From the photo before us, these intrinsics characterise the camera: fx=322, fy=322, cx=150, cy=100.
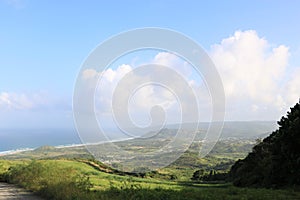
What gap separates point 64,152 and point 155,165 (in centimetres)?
3767

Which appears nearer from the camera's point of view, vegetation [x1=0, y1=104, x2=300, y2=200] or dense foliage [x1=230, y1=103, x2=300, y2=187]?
vegetation [x1=0, y1=104, x2=300, y2=200]

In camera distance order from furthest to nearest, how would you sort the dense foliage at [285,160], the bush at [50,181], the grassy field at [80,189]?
the dense foliage at [285,160], the bush at [50,181], the grassy field at [80,189]

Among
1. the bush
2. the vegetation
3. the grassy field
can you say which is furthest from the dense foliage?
the bush

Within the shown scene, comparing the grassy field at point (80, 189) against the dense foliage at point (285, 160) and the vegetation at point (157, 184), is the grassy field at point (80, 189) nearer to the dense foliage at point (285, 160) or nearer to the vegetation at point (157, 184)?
→ the vegetation at point (157, 184)

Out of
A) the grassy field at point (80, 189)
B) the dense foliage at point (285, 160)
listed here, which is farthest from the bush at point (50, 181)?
the dense foliage at point (285, 160)

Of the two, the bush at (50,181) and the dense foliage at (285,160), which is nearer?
the bush at (50,181)

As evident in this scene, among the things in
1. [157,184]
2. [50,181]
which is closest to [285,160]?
[157,184]

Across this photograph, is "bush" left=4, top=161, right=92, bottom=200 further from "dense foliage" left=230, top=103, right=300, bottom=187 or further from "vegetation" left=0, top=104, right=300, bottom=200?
"dense foliage" left=230, top=103, right=300, bottom=187

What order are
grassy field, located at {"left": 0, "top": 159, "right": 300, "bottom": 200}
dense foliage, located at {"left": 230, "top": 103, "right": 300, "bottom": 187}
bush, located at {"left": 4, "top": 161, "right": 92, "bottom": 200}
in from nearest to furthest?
grassy field, located at {"left": 0, "top": 159, "right": 300, "bottom": 200}
bush, located at {"left": 4, "top": 161, "right": 92, "bottom": 200}
dense foliage, located at {"left": 230, "top": 103, "right": 300, "bottom": 187}

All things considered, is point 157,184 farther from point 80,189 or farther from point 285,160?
point 80,189

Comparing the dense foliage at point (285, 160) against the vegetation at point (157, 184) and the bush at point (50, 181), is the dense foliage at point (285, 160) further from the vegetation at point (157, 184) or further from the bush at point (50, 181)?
the bush at point (50, 181)

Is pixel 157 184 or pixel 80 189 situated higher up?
pixel 80 189

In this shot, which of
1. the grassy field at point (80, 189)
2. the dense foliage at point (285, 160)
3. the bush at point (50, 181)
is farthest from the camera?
the dense foliage at point (285, 160)

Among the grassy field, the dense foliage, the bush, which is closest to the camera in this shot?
the grassy field
